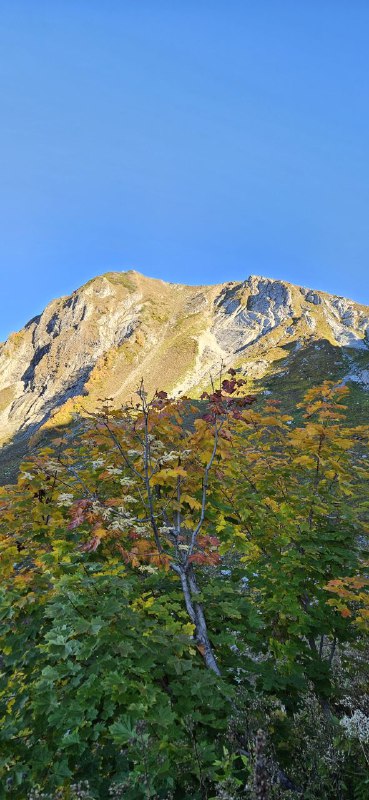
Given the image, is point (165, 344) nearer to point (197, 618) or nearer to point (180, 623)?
point (197, 618)

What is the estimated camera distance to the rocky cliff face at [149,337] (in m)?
65.8

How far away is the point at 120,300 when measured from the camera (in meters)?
105

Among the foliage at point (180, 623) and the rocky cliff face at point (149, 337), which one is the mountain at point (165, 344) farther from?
the foliage at point (180, 623)

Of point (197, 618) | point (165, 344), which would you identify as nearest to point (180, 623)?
point (197, 618)

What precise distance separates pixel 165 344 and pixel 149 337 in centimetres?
681

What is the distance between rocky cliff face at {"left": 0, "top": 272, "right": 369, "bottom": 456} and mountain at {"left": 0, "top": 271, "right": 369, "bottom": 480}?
29cm

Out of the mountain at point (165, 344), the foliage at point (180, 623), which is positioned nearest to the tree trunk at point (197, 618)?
the foliage at point (180, 623)

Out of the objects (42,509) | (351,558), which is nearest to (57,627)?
(42,509)

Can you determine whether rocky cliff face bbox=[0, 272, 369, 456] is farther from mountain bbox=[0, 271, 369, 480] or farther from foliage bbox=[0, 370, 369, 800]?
foliage bbox=[0, 370, 369, 800]

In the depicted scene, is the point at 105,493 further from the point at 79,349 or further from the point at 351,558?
the point at 79,349

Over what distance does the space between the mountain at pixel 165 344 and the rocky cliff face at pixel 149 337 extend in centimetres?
29

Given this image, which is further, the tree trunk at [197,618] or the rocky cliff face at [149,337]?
the rocky cliff face at [149,337]

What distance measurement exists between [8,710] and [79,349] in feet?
318

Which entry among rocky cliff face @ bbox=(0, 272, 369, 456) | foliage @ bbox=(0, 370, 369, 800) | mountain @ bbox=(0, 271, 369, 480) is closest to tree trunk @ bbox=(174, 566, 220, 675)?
foliage @ bbox=(0, 370, 369, 800)
